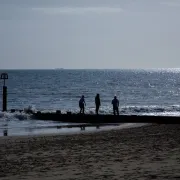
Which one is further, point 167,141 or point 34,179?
point 167,141

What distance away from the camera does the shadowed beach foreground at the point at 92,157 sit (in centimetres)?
1194

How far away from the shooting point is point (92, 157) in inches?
580

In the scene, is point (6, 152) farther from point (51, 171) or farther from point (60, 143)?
point (51, 171)

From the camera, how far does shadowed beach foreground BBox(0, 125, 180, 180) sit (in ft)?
39.2

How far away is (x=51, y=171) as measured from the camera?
12.6 meters

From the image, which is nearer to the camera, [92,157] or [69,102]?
[92,157]

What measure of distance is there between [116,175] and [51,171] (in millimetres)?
1825

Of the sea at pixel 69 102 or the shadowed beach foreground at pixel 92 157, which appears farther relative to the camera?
the sea at pixel 69 102

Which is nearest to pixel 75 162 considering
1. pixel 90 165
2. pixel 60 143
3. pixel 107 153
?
pixel 90 165

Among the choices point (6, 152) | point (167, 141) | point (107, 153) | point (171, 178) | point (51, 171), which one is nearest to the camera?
point (171, 178)

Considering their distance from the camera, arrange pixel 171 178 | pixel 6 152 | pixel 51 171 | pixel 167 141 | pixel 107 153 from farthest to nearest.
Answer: pixel 167 141, pixel 6 152, pixel 107 153, pixel 51 171, pixel 171 178

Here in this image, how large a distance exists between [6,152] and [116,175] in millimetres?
6074

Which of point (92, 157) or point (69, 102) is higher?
point (92, 157)

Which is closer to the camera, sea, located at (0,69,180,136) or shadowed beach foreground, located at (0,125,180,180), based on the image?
shadowed beach foreground, located at (0,125,180,180)
